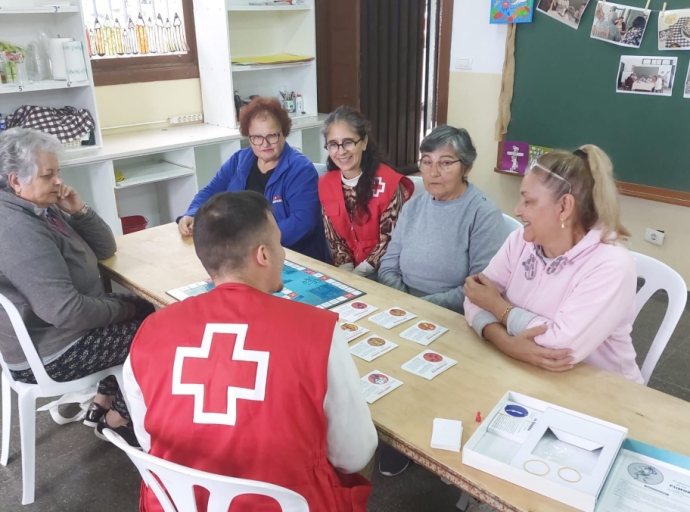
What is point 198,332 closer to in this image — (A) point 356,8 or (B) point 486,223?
(B) point 486,223

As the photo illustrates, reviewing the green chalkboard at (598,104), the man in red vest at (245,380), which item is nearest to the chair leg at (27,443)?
the man in red vest at (245,380)

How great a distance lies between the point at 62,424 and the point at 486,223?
1904mm

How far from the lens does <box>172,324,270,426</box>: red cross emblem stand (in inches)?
39.8

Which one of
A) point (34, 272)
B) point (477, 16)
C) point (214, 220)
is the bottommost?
point (34, 272)

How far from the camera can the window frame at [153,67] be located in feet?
12.6

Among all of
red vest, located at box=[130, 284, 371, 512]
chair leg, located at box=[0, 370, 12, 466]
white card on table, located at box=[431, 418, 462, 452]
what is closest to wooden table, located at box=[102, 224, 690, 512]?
white card on table, located at box=[431, 418, 462, 452]

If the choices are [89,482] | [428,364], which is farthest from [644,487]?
[89,482]

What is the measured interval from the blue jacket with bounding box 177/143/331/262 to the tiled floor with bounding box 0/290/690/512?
1.05m

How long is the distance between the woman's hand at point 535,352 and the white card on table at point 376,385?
0.31 meters

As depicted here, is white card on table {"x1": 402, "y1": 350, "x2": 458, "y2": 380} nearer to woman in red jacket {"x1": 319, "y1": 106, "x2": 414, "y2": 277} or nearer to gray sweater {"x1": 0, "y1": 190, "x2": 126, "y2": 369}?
woman in red jacket {"x1": 319, "y1": 106, "x2": 414, "y2": 277}

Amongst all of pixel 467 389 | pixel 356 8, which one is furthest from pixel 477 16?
pixel 467 389

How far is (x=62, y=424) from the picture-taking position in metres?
2.39

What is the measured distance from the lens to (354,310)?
68.3 inches

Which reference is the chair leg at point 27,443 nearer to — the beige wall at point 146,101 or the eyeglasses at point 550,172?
the eyeglasses at point 550,172
